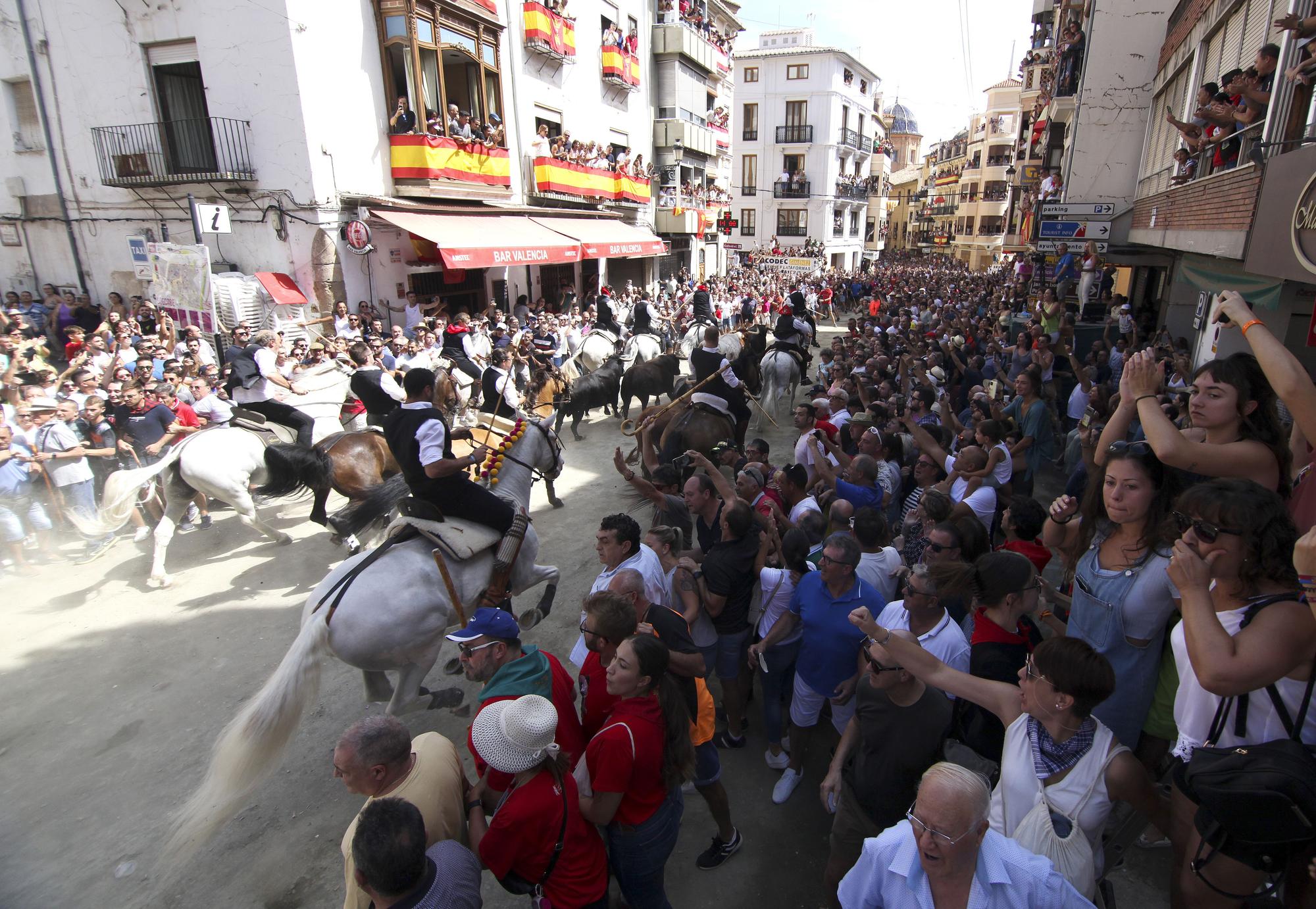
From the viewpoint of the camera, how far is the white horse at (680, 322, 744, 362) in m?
9.41

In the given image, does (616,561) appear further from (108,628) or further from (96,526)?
(96,526)

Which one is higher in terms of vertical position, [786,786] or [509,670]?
[509,670]

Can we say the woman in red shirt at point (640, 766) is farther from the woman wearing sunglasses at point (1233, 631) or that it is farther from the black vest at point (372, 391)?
the black vest at point (372, 391)

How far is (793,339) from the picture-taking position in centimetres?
1206

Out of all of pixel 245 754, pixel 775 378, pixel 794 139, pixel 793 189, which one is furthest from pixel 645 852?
pixel 794 139

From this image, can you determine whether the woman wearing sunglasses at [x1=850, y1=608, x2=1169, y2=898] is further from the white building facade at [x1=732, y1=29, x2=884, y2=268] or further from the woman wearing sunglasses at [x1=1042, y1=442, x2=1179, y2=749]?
the white building facade at [x1=732, y1=29, x2=884, y2=268]

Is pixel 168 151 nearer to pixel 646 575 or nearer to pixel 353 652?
pixel 353 652

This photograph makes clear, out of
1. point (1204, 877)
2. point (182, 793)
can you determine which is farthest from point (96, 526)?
point (1204, 877)

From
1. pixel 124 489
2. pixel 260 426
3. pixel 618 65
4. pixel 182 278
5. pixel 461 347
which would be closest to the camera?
pixel 124 489

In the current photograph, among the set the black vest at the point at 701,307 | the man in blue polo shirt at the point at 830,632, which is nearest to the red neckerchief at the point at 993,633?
the man in blue polo shirt at the point at 830,632

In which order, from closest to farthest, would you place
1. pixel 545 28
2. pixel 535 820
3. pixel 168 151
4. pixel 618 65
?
1. pixel 535 820
2. pixel 168 151
3. pixel 545 28
4. pixel 618 65

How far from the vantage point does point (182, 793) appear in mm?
3904

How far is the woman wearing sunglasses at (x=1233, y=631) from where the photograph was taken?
186cm

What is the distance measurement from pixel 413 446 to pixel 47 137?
649 inches
